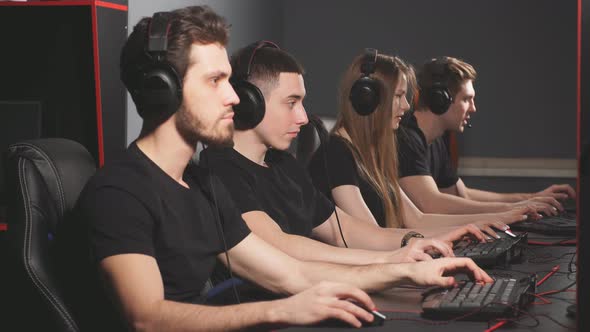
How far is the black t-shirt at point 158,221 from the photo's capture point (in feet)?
3.96

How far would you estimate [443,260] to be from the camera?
139 centimetres

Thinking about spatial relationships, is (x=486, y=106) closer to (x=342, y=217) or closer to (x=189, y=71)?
(x=342, y=217)

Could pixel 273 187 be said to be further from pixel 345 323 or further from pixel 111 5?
pixel 345 323

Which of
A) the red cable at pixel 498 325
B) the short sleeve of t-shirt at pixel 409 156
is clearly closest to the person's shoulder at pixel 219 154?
the red cable at pixel 498 325

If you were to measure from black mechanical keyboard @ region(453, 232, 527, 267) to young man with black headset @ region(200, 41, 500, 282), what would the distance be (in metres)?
0.05

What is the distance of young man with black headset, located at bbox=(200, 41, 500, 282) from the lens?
5.62 feet

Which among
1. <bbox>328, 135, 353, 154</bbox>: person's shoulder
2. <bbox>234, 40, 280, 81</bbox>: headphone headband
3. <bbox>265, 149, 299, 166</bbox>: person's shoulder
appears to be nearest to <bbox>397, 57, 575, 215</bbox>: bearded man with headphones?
<bbox>328, 135, 353, 154</bbox>: person's shoulder

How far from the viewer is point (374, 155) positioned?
2480mm

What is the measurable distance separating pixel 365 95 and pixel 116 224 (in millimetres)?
1111

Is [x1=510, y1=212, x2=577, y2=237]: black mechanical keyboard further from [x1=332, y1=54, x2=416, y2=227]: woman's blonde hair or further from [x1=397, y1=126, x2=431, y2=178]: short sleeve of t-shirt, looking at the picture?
[x1=397, y1=126, x2=431, y2=178]: short sleeve of t-shirt

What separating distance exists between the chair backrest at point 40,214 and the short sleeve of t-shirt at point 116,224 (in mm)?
57

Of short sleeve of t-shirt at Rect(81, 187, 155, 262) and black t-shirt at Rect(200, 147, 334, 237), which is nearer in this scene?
short sleeve of t-shirt at Rect(81, 187, 155, 262)

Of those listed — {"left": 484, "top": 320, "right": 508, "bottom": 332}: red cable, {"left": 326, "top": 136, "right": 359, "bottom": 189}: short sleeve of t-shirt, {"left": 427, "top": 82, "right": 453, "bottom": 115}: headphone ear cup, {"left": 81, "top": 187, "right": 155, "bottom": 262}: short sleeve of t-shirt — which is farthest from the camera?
{"left": 427, "top": 82, "right": 453, "bottom": 115}: headphone ear cup

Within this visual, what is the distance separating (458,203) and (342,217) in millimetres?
891
